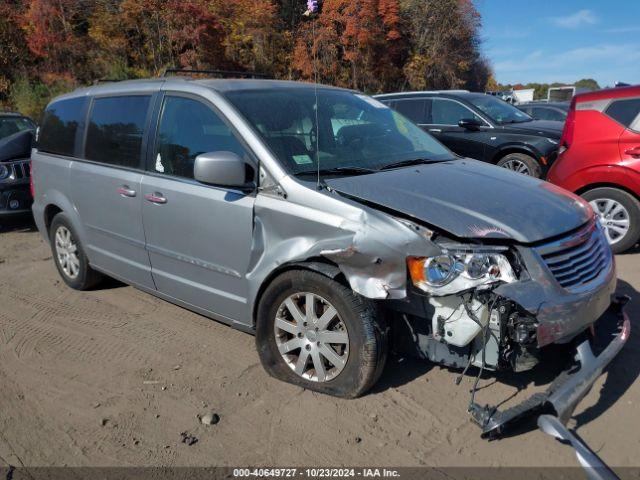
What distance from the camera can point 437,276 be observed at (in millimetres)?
2773

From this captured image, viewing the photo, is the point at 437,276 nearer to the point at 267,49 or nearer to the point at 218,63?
the point at 218,63

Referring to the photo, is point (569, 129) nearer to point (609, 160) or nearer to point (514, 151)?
point (609, 160)

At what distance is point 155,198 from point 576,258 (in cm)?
274

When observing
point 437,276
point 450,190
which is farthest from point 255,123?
point 437,276

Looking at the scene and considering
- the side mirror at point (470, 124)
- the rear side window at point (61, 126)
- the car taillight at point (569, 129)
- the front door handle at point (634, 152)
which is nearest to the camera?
the rear side window at point (61, 126)

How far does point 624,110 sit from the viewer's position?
576 centimetres

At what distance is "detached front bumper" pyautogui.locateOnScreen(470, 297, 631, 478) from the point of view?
2.40 m

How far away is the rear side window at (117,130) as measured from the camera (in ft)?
13.6

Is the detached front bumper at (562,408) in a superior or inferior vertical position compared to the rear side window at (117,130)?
inferior

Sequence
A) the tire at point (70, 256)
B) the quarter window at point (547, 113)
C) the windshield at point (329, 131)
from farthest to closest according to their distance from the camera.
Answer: the quarter window at point (547, 113)
the tire at point (70, 256)
the windshield at point (329, 131)

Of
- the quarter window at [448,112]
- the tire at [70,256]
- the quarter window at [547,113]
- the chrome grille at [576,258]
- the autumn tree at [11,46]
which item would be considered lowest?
the tire at [70,256]

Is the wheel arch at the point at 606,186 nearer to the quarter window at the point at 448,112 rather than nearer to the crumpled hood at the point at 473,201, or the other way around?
the crumpled hood at the point at 473,201

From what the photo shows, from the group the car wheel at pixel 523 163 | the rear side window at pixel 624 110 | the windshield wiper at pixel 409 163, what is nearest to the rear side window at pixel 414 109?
the car wheel at pixel 523 163

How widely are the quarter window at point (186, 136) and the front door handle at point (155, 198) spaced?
0.17 meters
